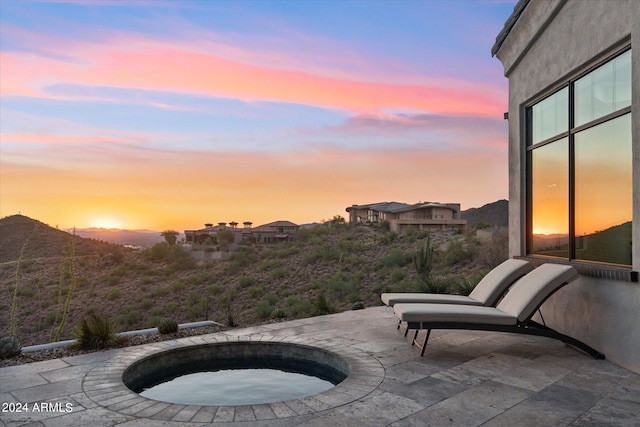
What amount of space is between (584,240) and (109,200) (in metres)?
17.4

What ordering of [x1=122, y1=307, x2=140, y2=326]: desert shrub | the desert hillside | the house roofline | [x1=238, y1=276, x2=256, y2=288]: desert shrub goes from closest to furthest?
the house roofline, the desert hillside, [x1=122, y1=307, x2=140, y2=326]: desert shrub, [x1=238, y1=276, x2=256, y2=288]: desert shrub

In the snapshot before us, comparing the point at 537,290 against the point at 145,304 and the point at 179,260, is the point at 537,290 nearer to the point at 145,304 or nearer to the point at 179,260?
the point at 145,304

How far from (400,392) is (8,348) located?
14.2ft

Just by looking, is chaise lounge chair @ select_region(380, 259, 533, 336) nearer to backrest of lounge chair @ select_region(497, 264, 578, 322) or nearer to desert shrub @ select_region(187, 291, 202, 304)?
backrest of lounge chair @ select_region(497, 264, 578, 322)

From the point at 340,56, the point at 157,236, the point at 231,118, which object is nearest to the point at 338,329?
the point at 340,56

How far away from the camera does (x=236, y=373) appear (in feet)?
17.6

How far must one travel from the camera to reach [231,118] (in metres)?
14.5

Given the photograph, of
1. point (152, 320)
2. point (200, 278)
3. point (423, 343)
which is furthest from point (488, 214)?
point (423, 343)

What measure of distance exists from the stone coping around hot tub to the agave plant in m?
1.22

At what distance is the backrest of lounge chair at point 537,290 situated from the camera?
4984 millimetres

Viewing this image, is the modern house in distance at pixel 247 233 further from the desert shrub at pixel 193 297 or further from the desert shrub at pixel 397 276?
the desert shrub at pixel 397 276

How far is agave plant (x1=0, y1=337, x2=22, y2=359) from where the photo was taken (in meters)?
5.27

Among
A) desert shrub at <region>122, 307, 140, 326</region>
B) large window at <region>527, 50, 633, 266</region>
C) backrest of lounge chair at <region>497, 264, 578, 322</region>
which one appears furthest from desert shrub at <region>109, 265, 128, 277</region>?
backrest of lounge chair at <region>497, 264, 578, 322</region>

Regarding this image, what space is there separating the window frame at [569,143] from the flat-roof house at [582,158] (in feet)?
0.05
